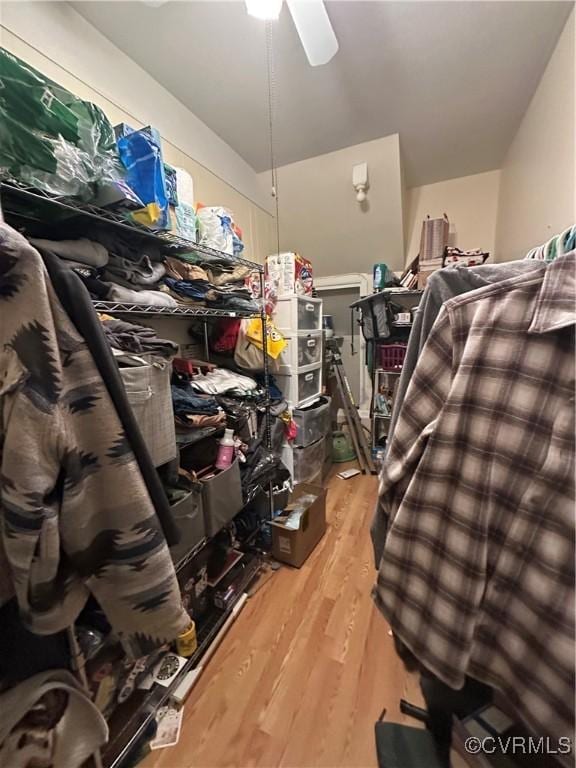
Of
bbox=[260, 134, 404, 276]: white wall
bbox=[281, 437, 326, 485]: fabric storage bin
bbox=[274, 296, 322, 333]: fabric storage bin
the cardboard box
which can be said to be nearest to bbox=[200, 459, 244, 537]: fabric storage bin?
bbox=[281, 437, 326, 485]: fabric storage bin

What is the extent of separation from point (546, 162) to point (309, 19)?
4.31ft

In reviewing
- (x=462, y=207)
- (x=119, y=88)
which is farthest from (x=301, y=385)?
(x=462, y=207)

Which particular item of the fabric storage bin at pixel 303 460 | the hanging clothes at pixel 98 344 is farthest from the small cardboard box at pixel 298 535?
the hanging clothes at pixel 98 344

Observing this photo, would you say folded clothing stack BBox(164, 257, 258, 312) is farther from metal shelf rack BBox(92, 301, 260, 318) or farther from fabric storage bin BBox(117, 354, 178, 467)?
fabric storage bin BBox(117, 354, 178, 467)

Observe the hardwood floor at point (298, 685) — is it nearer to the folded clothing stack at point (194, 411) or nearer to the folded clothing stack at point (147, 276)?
the folded clothing stack at point (194, 411)

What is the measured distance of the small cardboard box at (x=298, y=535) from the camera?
1.62 meters

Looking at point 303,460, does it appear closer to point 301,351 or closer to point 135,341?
point 301,351

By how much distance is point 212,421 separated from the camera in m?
1.20

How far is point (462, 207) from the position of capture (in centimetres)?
257

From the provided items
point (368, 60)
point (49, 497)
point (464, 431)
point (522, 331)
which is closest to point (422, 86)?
point (368, 60)

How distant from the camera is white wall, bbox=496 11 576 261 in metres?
1.25

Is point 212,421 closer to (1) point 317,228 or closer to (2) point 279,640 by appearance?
(2) point 279,640

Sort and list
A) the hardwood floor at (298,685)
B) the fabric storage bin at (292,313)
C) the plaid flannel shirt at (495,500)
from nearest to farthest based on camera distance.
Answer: the plaid flannel shirt at (495,500) → the hardwood floor at (298,685) → the fabric storage bin at (292,313)

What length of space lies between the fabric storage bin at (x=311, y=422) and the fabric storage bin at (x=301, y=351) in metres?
0.35
